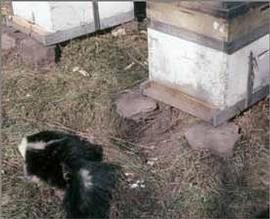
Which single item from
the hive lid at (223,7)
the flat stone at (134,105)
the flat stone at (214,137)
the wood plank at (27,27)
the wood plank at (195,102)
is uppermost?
the hive lid at (223,7)

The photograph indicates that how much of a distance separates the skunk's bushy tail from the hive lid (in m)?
0.85

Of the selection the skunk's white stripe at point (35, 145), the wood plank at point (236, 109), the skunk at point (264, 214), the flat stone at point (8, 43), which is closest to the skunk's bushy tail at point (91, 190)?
the skunk's white stripe at point (35, 145)

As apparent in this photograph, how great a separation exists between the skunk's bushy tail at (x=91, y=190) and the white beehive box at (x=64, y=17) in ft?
3.99

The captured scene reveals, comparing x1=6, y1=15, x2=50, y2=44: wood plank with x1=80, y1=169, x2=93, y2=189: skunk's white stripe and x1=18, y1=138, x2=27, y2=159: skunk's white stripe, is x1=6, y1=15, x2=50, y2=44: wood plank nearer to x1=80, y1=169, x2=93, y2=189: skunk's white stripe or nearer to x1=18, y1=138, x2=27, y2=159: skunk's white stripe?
x1=18, y1=138, x2=27, y2=159: skunk's white stripe

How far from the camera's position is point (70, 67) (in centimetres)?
371

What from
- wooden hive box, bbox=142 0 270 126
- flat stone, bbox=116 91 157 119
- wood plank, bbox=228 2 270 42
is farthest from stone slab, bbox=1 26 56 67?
wood plank, bbox=228 2 270 42

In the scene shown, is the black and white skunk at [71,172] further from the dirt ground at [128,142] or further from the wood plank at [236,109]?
the wood plank at [236,109]

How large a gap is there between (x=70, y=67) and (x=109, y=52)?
11.2 inches

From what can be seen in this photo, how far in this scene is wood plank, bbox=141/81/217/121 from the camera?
2.91 meters

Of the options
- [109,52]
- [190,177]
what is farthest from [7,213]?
[109,52]

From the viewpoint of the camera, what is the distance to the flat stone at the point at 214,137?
281 centimetres

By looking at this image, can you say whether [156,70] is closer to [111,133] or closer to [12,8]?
[111,133]

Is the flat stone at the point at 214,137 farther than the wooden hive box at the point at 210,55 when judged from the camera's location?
Yes

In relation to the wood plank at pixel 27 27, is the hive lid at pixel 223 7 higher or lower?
higher
